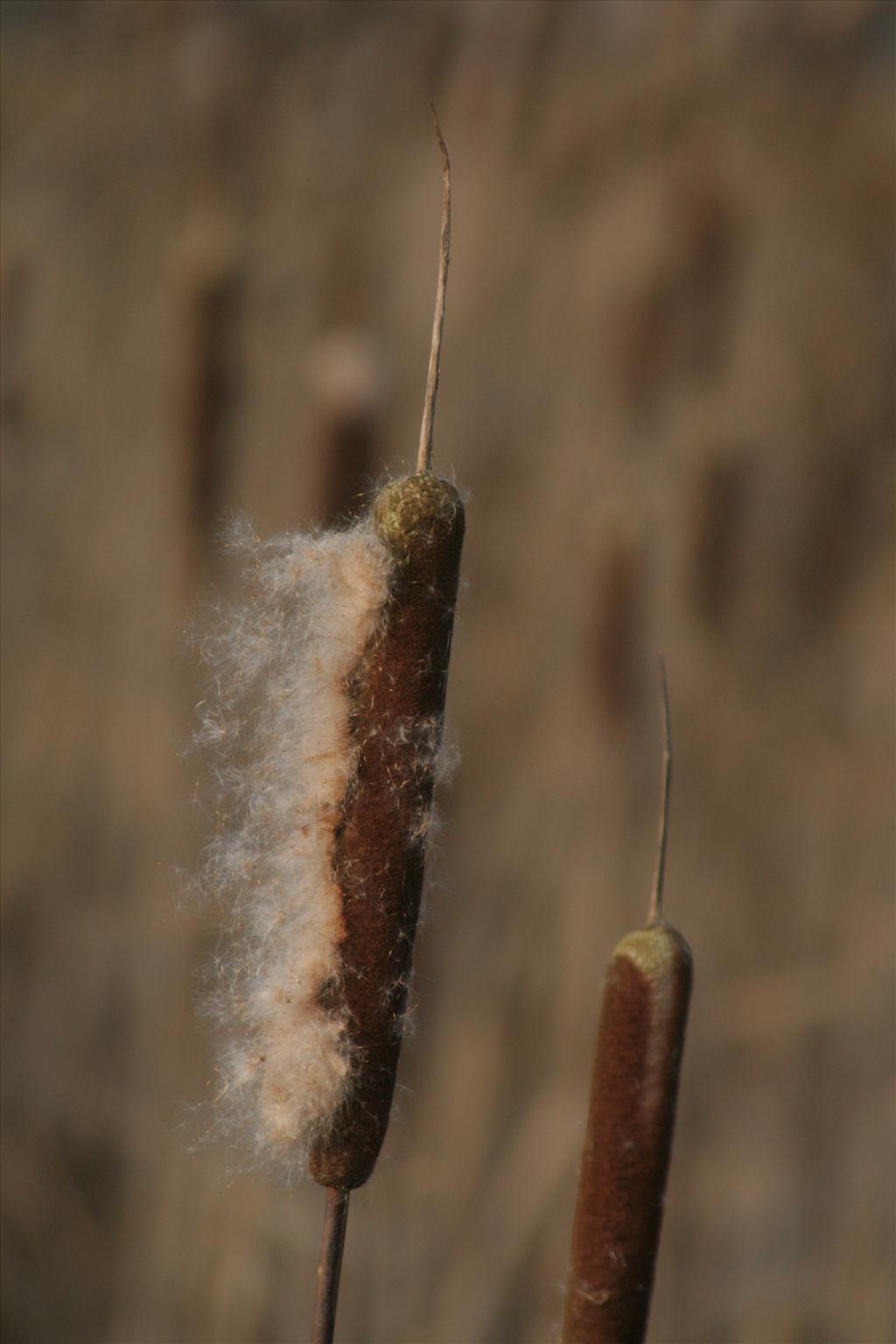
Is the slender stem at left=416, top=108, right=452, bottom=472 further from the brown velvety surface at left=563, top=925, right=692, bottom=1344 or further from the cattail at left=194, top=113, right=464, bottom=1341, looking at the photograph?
the brown velvety surface at left=563, top=925, right=692, bottom=1344

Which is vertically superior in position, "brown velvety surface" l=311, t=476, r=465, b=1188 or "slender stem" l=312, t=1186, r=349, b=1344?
"brown velvety surface" l=311, t=476, r=465, b=1188

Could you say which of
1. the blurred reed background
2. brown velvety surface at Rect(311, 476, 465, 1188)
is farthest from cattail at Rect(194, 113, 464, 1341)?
the blurred reed background

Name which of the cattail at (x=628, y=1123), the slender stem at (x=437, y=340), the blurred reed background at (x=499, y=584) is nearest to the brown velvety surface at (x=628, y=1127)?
the cattail at (x=628, y=1123)

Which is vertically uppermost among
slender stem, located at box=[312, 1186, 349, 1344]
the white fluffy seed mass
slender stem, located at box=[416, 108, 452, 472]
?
slender stem, located at box=[416, 108, 452, 472]

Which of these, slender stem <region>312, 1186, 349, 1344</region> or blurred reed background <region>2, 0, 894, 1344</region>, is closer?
slender stem <region>312, 1186, 349, 1344</region>

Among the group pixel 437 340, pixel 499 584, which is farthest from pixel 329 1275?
pixel 499 584

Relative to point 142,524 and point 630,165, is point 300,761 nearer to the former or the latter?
point 142,524

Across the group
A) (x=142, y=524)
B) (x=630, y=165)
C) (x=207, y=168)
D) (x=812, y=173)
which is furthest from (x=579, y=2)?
(x=142, y=524)
